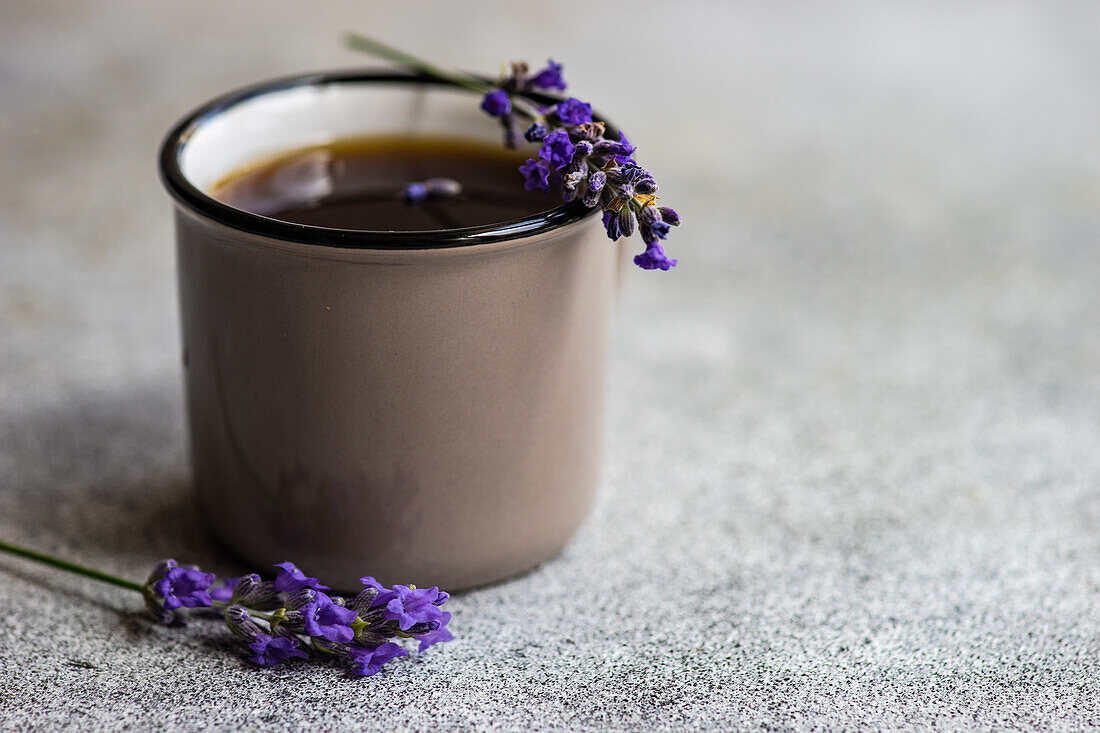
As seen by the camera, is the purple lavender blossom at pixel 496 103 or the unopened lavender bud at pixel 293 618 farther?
the purple lavender blossom at pixel 496 103

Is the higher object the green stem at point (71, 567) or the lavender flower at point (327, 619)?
the lavender flower at point (327, 619)

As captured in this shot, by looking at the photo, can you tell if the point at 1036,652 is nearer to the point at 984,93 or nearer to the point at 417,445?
the point at 417,445

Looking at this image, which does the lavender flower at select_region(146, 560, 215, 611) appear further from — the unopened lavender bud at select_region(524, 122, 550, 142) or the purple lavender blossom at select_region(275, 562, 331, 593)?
the unopened lavender bud at select_region(524, 122, 550, 142)

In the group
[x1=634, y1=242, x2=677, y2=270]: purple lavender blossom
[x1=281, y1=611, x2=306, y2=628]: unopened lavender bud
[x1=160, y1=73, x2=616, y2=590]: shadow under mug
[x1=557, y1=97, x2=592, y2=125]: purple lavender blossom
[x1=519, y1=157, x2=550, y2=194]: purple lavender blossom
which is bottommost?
[x1=281, y1=611, x2=306, y2=628]: unopened lavender bud

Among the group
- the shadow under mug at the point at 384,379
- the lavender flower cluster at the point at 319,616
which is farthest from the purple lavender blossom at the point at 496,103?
the lavender flower cluster at the point at 319,616

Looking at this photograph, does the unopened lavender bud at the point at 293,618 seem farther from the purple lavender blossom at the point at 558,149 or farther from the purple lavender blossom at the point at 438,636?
the purple lavender blossom at the point at 558,149

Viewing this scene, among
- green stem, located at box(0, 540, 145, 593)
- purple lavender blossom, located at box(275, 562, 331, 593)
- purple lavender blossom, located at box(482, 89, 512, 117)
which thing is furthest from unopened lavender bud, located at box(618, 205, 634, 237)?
green stem, located at box(0, 540, 145, 593)

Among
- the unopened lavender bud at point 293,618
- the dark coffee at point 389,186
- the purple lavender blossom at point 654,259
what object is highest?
the purple lavender blossom at point 654,259
